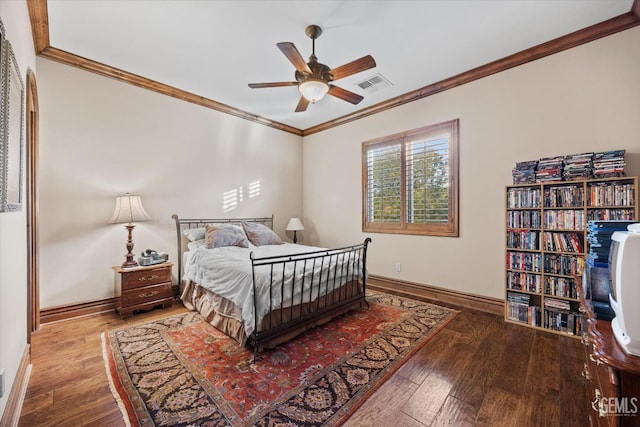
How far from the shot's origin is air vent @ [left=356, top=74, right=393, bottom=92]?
3521 mm

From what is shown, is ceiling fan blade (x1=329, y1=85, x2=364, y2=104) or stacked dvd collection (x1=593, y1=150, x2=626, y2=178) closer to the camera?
stacked dvd collection (x1=593, y1=150, x2=626, y2=178)

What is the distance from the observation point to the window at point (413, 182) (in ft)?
11.9

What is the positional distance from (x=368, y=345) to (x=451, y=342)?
31.4 inches

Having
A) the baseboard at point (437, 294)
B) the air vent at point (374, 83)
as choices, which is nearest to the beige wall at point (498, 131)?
the baseboard at point (437, 294)

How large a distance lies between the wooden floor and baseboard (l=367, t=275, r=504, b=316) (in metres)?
0.52

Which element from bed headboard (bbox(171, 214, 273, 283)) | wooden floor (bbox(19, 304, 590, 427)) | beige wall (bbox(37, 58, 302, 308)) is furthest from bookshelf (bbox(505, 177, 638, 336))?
beige wall (bbox(37, 58, 302, 308))

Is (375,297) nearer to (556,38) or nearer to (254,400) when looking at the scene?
(254,400)

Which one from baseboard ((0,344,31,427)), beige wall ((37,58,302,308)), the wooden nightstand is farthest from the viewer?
the wooden nightstand

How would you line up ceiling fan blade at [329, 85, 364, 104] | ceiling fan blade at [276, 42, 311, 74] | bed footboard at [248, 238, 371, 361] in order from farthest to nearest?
ceiling fan blade at [329, 85, 364, 104], bed footboard at [248, 238, 371, 361], ceiling fan blade at [276, 42, 311, 74]

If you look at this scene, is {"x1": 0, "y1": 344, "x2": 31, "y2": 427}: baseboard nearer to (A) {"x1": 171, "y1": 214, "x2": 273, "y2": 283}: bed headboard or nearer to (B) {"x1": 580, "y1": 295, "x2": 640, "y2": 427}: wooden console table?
(A) {"x1": 171, "y1": 214, "x2": 273, "y2": 283}: bed headboard

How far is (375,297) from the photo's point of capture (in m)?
3.78

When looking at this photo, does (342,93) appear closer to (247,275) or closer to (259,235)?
(247,275)

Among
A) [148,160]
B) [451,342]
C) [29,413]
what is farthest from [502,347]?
[148,160]

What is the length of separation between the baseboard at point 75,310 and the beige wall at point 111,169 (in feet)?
0.20
